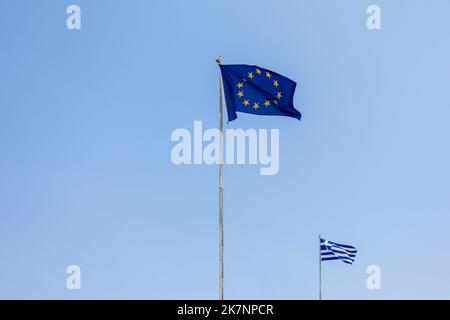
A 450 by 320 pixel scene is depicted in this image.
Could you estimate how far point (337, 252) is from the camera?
60.1 m

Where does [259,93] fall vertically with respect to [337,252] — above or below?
above

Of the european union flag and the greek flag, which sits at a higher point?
the european union flag

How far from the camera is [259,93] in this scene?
41344mm

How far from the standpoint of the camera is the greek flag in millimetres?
59125

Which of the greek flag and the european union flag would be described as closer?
the european union flag

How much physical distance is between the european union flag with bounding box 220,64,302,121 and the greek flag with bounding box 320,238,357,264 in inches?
823

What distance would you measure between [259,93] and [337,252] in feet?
73.1

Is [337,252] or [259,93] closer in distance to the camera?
[259,93]

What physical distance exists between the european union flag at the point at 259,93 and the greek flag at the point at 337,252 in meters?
20.9
